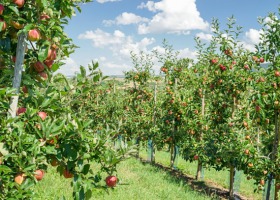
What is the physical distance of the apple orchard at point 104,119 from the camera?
1.98m

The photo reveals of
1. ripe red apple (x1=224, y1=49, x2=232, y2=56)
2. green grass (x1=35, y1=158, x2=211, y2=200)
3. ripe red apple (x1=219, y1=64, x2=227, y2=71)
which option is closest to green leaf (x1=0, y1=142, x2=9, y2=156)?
green grass (x1=35, y1=158, x2=211, y2=200)

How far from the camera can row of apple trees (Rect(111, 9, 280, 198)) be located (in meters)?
5.73

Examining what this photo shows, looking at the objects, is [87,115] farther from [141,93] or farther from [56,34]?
[56,34]

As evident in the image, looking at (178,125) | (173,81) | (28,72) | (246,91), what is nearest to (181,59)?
(173,81)

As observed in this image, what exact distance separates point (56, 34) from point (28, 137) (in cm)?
67

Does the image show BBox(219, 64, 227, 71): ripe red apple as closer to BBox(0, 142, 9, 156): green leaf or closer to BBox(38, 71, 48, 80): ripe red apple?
BBox(38, 71, 48, 80): ripe red apple

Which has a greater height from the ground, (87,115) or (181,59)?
(181,59)

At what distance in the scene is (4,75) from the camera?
2.21 metres

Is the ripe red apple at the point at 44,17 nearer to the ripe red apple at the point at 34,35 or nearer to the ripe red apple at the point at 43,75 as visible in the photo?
the ripe red apple at the point at 34,35

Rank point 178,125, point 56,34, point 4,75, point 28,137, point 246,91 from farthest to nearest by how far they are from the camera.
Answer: point 178,125 → point 246,91 → point 4,75 → point 56,34 → point 28,137

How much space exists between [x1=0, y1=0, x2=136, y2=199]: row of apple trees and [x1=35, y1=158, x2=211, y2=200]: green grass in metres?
3.09

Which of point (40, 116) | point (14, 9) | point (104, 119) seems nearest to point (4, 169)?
point (40, 116)

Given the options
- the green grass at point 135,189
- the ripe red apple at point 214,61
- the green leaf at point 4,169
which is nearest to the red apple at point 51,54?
the green leaf at point 4,169

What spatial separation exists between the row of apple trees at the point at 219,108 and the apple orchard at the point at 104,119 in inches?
1.0
